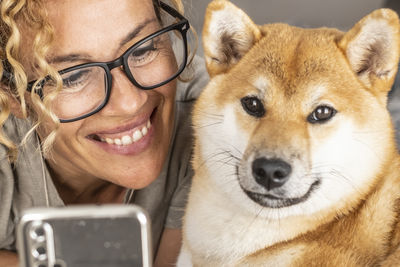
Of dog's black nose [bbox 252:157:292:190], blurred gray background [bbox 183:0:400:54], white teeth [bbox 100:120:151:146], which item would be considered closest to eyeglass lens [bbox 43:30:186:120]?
white teeth [bbox 100:120:151:146]

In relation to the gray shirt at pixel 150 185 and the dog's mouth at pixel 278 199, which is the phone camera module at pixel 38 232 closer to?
the dog's mouth at pixel 278 199

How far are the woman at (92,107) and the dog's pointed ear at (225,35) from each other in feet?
0.30

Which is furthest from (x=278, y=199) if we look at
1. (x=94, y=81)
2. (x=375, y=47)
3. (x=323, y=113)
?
(x=94, y=81)

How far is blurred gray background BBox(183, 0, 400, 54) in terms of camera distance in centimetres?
149

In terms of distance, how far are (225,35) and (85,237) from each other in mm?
496

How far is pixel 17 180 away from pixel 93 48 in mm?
423

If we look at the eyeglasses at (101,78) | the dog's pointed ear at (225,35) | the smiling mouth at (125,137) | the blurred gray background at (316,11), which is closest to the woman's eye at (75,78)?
the eyeglasses at (101,78)

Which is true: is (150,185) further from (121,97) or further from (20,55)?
(20,55)

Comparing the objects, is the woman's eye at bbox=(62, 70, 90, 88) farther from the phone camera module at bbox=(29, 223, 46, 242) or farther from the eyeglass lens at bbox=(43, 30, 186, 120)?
the phone camera module at bbox=(29, 223, 46, 242)

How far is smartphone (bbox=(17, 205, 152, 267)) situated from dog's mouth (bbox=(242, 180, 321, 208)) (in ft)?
0.95

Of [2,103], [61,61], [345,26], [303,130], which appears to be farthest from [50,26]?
[345,26]

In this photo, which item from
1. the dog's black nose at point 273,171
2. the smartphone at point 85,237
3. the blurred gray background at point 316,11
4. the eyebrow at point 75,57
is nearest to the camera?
the smartphone at point 85,237

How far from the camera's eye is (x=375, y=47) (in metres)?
0.79

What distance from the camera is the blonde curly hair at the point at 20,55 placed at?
0.82m
